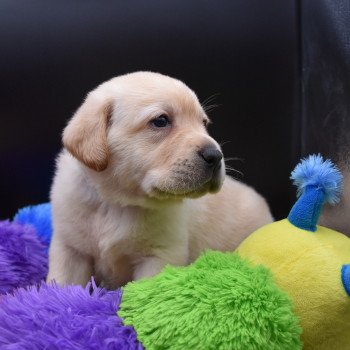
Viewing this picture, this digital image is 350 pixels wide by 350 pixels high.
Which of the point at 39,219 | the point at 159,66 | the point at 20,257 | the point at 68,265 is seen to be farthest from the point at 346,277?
the point at 159,66

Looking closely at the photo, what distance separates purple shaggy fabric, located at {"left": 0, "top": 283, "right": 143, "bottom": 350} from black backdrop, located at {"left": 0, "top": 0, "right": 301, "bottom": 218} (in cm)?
136

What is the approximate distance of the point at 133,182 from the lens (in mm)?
1827

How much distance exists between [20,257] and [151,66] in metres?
1.22

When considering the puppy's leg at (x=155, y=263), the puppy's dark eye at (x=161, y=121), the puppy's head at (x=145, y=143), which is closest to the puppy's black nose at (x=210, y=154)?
the puppy's head at (x=145, y=143)

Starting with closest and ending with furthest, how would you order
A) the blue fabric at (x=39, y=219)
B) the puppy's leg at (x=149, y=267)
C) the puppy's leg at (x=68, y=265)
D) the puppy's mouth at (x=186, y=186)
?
the puppy's mouth at (x=186, y=186) → the puppy's leg at (x=149, y=267) → the puppy's leg at (x=68, y=265) → the blue fabric at (x=39, y=219)

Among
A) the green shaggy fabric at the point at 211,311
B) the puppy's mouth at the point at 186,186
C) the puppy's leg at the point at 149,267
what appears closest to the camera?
the green shaggy fabric at the point at 211,311

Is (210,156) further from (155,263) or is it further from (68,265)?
(68,265)

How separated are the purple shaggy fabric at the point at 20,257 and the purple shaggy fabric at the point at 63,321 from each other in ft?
1.64

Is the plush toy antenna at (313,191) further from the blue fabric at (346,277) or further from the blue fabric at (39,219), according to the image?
the blue fabric at (39,219)

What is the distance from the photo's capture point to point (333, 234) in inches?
70.7

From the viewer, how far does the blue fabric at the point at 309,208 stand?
1.76 m

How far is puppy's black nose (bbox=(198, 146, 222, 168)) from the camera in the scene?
172 cm

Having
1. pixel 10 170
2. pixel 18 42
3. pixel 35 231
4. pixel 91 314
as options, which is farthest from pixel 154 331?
pixel 18 42

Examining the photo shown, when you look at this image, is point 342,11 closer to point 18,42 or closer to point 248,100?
point 248,100
